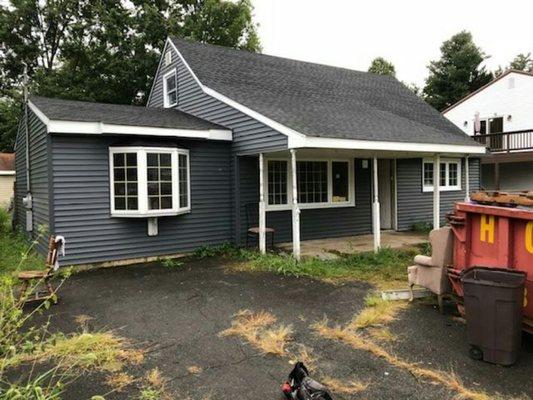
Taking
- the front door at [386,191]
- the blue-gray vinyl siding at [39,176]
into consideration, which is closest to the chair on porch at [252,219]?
the blue-gray vinyl siding at [39,176]

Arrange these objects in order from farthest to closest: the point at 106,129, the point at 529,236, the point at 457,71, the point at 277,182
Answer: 1. the point at 457,71
2. the point at 277,182
3. the point at 106,129
4. the point at 529,236

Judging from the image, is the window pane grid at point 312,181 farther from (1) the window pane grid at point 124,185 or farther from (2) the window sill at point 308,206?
(1) the window pane grid at point 124,185

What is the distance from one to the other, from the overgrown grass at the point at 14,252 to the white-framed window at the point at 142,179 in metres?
1.88

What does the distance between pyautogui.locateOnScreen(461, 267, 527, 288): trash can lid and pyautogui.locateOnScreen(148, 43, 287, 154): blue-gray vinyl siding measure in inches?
179

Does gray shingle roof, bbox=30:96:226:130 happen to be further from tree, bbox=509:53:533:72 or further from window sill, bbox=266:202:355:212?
tree, bbox=509:53:533:72

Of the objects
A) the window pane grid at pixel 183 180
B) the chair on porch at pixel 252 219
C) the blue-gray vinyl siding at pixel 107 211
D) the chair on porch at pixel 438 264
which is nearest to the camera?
the chair on porch at pixel 438 264

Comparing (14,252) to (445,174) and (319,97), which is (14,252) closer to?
(319,97)

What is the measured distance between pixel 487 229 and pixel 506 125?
2056 cm

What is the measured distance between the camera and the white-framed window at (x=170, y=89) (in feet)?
41.0

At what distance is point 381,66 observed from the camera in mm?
41031

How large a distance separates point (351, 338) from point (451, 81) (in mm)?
36323

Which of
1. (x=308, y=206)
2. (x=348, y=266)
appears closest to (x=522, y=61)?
Result: (x=308, y=206)

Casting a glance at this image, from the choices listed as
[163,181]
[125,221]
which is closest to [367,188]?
[163,181]

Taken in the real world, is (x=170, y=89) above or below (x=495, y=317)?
above
